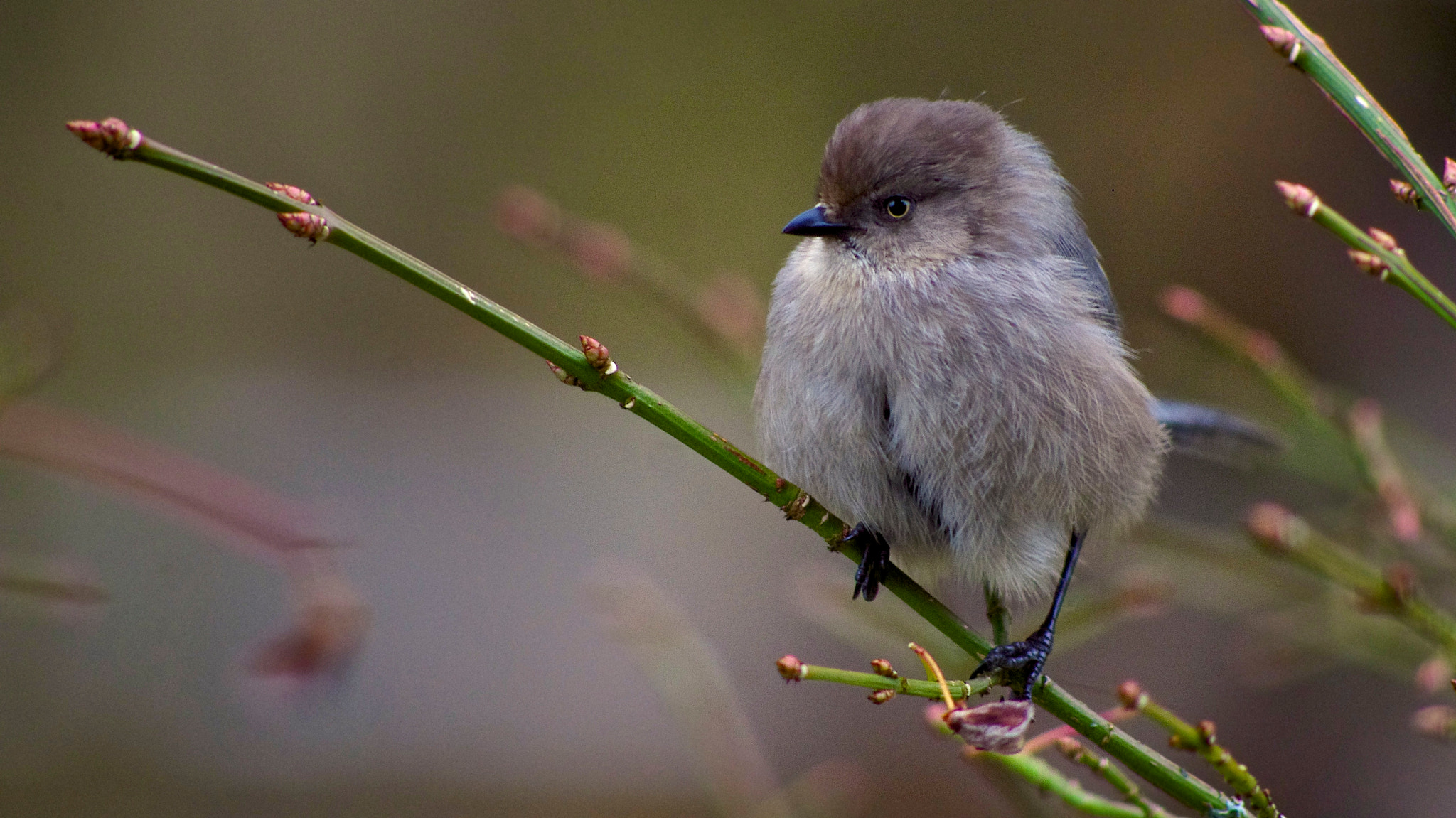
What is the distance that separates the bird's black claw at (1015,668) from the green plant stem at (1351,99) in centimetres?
88

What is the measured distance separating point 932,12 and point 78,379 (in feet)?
13.9

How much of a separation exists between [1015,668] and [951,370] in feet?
1.97

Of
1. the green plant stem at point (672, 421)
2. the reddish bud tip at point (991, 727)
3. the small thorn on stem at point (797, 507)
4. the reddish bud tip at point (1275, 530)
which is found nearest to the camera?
the green plant stem at point (672, 421)

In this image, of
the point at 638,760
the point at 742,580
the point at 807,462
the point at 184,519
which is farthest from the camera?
the point at 742,580

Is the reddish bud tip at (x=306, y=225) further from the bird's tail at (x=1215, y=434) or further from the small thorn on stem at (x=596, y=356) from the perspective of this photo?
the bird's tail at (x=1215, y=434)

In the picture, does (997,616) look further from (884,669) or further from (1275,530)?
(884,669)

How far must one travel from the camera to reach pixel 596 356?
1466 mm

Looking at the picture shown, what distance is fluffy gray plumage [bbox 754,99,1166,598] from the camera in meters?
2.23

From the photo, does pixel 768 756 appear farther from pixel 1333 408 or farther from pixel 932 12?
pixel 932 12

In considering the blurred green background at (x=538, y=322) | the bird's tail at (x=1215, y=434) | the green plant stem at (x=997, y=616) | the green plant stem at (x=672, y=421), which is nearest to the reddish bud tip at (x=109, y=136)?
the green plant stem at (x=672, y=421)

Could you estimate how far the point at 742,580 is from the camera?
17.1ft

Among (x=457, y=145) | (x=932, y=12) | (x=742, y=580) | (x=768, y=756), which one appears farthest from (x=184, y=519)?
(x=932, y=12)

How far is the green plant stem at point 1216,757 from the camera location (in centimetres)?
149

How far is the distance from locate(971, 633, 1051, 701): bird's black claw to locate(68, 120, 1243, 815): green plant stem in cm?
4
